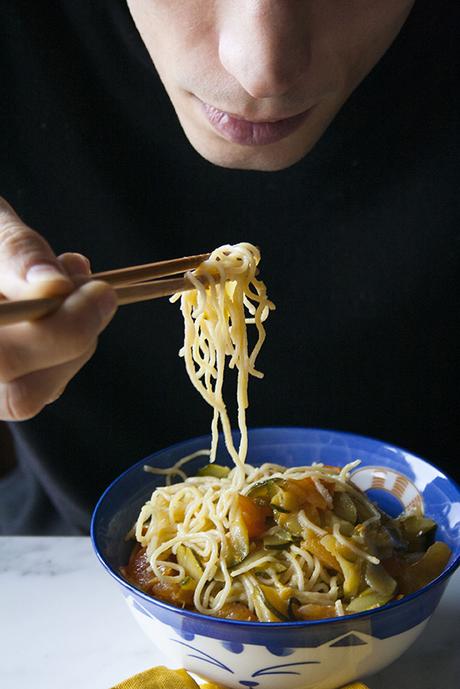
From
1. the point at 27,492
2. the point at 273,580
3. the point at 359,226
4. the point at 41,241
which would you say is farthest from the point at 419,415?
the point at 41,241

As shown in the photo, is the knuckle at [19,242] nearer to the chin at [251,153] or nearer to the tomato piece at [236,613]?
the chin at [251,153]

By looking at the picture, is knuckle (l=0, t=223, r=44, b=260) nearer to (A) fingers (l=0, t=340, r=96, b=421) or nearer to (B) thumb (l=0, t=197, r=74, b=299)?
(B) thumb (l=0, t=197, r=74, b=299)

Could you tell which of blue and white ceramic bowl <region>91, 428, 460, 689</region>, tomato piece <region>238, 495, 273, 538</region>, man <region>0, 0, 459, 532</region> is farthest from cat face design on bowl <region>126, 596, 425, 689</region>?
man <region>0, 0, 459, 532</region>

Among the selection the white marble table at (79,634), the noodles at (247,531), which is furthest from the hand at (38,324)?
the white marble table at (79,634)

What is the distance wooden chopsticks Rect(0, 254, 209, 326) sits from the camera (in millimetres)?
1016

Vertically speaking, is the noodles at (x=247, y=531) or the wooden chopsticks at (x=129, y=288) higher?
the wooden chopsticks at (x=129, y=288)

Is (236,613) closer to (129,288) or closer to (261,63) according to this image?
(129,288)

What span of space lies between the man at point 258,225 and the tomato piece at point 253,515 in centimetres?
74

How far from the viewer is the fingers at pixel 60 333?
105cm

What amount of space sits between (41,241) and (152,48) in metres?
0.66

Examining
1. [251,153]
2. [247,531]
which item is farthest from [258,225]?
[247,531]

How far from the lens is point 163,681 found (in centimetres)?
131

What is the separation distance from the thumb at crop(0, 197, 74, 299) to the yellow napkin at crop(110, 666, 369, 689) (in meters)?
0.65

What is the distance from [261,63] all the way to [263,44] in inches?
1.2
